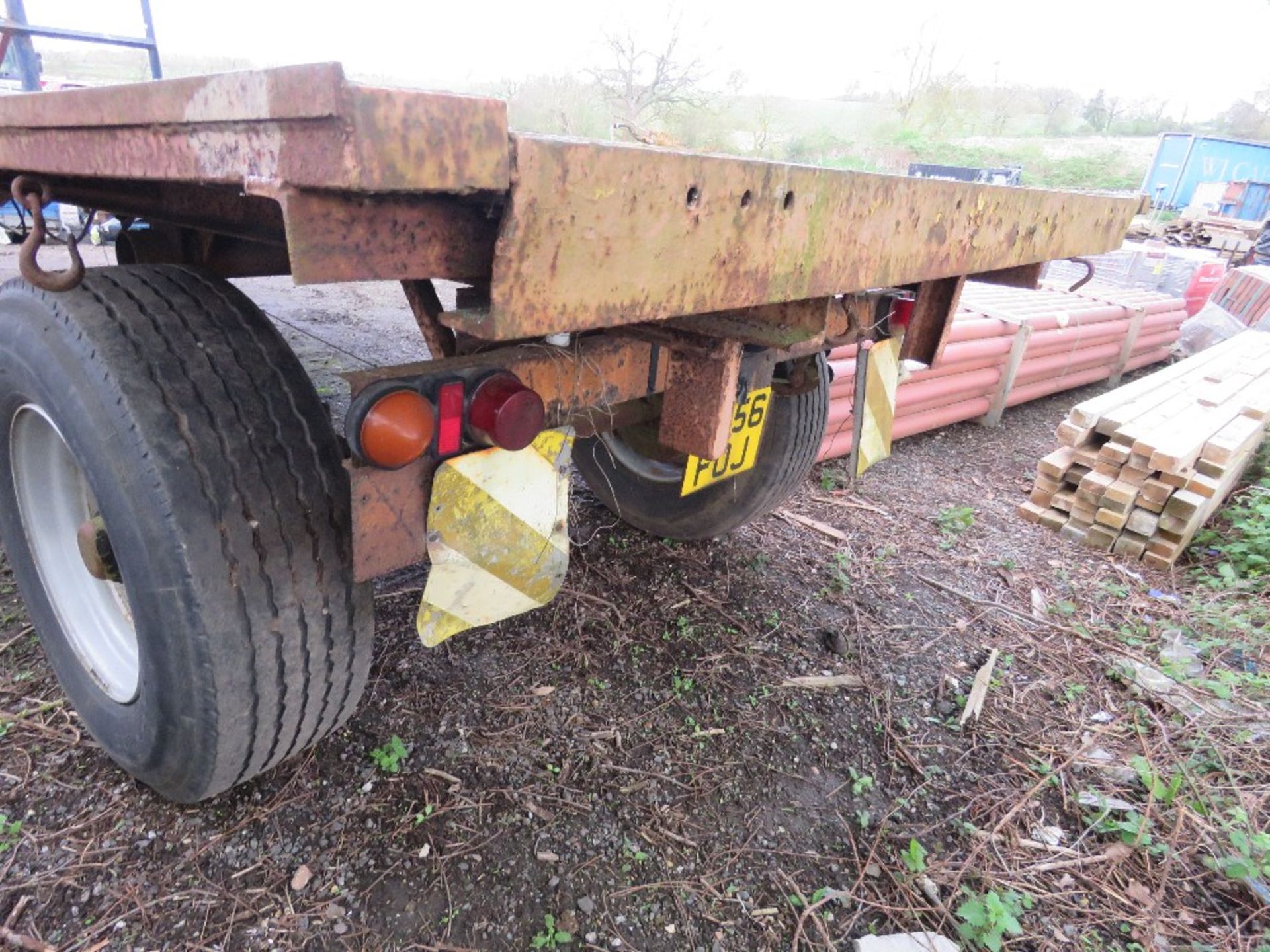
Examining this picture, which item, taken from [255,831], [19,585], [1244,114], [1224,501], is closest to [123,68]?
→ [19,585]

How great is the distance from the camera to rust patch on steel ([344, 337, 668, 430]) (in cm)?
130

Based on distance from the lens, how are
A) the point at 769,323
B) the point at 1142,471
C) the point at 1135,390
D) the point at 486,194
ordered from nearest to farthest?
the point at 486,194 → the point at 769,323 → the point at 1142,471 → the point at 1135,390

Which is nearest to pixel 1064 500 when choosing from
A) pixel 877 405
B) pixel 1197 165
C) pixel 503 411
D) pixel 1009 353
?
pixel 1009 353

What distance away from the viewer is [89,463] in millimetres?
1270

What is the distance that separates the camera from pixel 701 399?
168 centimetres

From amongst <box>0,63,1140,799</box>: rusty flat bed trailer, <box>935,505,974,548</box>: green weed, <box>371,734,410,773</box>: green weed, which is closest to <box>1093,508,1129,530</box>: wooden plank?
<box>935,505,974,548</box>: green weed

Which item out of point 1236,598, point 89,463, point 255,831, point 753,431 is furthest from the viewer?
point 1236,598

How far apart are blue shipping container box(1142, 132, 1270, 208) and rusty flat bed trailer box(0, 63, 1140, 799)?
87.6 ft

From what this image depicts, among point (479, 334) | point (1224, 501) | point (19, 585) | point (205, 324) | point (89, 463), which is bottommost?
point (1224, 501)

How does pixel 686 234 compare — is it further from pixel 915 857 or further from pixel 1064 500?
pixel 1064 500

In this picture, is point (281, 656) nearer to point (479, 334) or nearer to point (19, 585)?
point (479, 334)

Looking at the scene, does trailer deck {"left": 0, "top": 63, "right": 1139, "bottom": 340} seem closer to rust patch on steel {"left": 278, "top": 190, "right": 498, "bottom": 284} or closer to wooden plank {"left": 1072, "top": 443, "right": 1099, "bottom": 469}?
rust patch on steel {"left": 278, "top": 190, "right": 498, "bottom": 284}

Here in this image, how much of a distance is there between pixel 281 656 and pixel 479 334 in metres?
0.87

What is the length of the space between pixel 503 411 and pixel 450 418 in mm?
97
